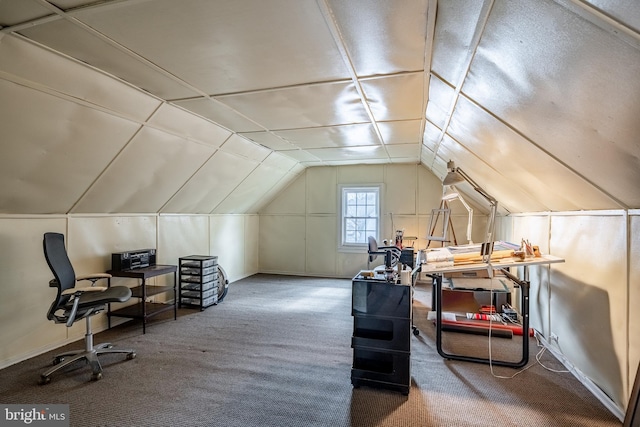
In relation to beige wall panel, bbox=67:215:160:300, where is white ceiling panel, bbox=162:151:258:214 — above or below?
above

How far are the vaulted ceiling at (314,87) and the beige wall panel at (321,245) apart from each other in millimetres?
3028

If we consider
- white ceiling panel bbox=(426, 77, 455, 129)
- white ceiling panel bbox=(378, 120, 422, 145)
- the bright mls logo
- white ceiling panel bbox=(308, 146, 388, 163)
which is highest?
white ceiling panel bbox=(378, 120, 422, 145)

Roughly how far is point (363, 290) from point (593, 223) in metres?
1.86

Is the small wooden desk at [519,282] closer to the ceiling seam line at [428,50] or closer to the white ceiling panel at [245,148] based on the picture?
the ceiling seam line at [428,50]

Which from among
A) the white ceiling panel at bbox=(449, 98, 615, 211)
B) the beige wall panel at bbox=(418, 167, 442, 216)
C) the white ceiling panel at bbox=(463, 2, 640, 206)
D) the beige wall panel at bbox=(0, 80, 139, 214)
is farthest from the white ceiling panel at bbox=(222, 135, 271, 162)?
the beige wall panel at bbox=(418, 167, 442, 216)

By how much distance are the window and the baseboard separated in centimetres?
369

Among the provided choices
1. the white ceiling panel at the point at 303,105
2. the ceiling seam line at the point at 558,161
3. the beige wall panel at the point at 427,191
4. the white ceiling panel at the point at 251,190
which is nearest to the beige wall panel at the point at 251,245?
the white ceiling panel at the point at 251,190

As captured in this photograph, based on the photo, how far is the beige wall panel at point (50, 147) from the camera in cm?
215

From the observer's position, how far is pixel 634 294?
1974 mm

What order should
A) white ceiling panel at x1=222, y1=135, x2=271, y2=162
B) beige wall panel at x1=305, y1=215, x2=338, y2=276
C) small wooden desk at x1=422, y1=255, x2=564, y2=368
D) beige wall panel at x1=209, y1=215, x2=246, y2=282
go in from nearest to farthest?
small wooden desk at x1=422, y1=255, x2=564, y2=368 < white ceiling panel at x1=222, y1=135, x2=271, y2=162 < beige wall panel at x1=209, y1=215, x2=246, y2=282 < beige wall panel at x1=305, y1=215, x2=338, y2=276

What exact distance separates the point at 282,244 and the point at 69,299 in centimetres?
454

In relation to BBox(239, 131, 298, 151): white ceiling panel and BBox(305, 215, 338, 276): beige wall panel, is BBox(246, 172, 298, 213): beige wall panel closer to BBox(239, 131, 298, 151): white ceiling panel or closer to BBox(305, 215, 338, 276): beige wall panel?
BBox(305, 215, 338, 276): beige wall panel

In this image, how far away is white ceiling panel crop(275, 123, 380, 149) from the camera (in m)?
3.77

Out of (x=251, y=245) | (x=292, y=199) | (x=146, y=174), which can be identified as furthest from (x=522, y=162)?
(x=251, y=245)
